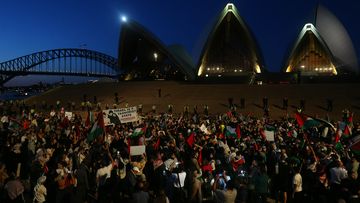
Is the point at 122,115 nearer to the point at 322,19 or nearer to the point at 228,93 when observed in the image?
the point at 228,93

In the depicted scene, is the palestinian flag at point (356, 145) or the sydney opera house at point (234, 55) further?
the sydney opera house at point (234, 55)

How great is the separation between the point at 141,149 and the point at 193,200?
204cm

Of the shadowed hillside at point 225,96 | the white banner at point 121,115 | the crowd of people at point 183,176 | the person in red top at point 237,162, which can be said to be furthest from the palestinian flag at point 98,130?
the shadowed hillside at point 225,96

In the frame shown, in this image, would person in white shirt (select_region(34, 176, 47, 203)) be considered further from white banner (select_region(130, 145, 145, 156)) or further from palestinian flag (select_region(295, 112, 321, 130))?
palestinian flag (select_region(295, 112, 321, 130))

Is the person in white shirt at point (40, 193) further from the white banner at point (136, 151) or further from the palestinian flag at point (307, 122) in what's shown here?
the palestinian flag at point (307, 122)

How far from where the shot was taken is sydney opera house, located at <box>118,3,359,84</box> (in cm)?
5066

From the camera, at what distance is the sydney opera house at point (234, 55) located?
5066 cm

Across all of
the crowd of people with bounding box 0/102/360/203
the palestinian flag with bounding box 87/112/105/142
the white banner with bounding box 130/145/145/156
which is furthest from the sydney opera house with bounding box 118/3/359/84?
the white banner with bounding box 130/145/145/156

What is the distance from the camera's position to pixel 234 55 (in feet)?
196

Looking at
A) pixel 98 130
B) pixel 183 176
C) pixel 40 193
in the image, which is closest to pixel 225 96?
pixel 98 130

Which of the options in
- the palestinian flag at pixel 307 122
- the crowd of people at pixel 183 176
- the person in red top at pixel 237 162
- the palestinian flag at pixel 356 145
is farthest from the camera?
the palestinian flag at pixel 307 122

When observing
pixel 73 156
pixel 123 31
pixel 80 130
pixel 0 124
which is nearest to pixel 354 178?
pixel 73 156

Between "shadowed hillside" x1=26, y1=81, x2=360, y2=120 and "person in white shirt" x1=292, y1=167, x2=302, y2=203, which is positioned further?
"shadowed hillside" x1=26, y1=81, x2=360, y2=120

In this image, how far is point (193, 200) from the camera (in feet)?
23.2
